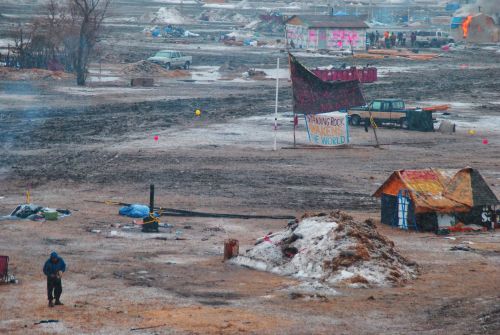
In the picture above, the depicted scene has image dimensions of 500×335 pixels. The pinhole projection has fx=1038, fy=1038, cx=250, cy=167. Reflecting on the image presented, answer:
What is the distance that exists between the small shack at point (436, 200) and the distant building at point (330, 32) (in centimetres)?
6698

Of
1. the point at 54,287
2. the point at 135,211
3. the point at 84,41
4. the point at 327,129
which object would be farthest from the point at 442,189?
the point at 84,41

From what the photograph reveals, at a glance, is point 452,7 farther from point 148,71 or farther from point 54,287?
point 54,287

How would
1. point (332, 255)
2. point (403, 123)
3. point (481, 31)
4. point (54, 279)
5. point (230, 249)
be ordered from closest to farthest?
point (54, 279) < point (332, 255) < point (230, 249) < point (403, 123) < point (481, 31)

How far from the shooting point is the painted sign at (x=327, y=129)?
3966 centimetres

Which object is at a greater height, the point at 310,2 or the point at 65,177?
the point at 310,2

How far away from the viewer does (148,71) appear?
68562 mm

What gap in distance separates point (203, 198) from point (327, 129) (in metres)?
11.5

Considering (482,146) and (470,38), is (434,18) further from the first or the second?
(482,146)

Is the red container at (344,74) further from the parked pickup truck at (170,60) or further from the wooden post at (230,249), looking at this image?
the wooden post at (230,249)

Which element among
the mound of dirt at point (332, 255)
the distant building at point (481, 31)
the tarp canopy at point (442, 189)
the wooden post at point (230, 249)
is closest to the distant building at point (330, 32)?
the distant building at point (481, 31)

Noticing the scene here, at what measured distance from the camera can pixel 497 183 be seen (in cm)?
3266

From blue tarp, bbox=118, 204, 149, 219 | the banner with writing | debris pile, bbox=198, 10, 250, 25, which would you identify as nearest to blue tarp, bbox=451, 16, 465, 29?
debris pile, bbox=198, 10, 250, 25

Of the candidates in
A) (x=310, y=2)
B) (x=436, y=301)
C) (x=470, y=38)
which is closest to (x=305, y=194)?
(x=436, y=301)

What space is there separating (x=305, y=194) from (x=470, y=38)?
84819mm
